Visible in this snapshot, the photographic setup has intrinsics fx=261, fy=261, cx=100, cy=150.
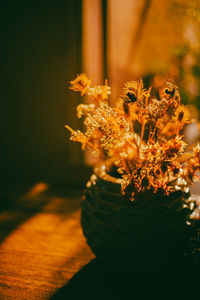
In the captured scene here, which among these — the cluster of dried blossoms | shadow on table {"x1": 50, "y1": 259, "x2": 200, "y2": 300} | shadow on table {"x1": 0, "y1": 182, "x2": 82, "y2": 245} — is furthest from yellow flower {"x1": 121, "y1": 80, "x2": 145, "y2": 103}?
shadow on table {"x1": 0, "y1": 182, "x2": 82, "y2": 245}

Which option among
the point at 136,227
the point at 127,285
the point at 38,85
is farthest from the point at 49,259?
the point at 38,85

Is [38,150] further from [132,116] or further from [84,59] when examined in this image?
[132,116]

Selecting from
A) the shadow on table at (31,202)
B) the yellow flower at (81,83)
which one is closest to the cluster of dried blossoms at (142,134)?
the yellow flower at (81,83)

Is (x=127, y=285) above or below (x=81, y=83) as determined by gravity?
below

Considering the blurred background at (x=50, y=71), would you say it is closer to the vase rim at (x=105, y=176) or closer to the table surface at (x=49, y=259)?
the table surface at (x=49, y=259)

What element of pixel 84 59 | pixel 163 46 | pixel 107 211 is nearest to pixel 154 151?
pixel 107 211

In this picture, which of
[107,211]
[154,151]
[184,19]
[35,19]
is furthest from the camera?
[184,19]

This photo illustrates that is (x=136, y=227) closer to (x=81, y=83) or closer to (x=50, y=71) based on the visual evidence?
(x=81, y=83)

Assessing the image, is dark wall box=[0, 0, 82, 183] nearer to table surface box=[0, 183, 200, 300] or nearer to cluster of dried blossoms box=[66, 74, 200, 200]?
table surface box=[0, 183, 200, 300]
